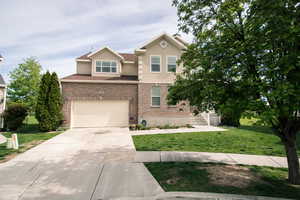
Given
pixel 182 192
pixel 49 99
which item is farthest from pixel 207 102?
pixel 49 99

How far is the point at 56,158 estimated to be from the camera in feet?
20.3

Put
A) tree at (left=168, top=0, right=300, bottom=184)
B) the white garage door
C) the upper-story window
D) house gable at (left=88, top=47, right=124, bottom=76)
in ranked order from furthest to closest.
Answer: the upper-story window < house gable at (left=88, top=47, right=124, bottom=76) < the white garage door < tree at (left=168, top=0, right=300, bottom=184)

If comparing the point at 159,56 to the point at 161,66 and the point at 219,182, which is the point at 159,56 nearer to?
the point at 161,66

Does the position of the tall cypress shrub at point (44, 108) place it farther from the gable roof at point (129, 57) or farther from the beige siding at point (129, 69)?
the gable roof at point (129, 57)

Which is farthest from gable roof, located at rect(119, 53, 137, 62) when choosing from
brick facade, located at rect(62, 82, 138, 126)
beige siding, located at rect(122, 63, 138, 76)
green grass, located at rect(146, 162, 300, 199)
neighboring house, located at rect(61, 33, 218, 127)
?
green grass, located at rect(146, 162, 300, 199)

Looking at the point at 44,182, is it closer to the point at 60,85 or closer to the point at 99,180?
the point at 99,180

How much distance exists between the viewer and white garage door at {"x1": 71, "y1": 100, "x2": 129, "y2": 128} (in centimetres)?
1446

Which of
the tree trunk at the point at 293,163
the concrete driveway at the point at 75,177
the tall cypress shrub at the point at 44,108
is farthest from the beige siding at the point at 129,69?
the tree trunk at the point at 293,163

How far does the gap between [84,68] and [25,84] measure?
1907 cm

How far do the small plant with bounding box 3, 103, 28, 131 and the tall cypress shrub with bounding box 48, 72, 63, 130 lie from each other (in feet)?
9.67

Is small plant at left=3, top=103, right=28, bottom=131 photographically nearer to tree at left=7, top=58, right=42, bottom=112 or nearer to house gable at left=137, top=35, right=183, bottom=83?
house gable at left=137, top=35, right=183, bottom=83

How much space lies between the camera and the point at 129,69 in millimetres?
17031

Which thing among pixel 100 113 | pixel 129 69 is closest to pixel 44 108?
pixel 100 113

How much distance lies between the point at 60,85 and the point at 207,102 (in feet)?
44.2
